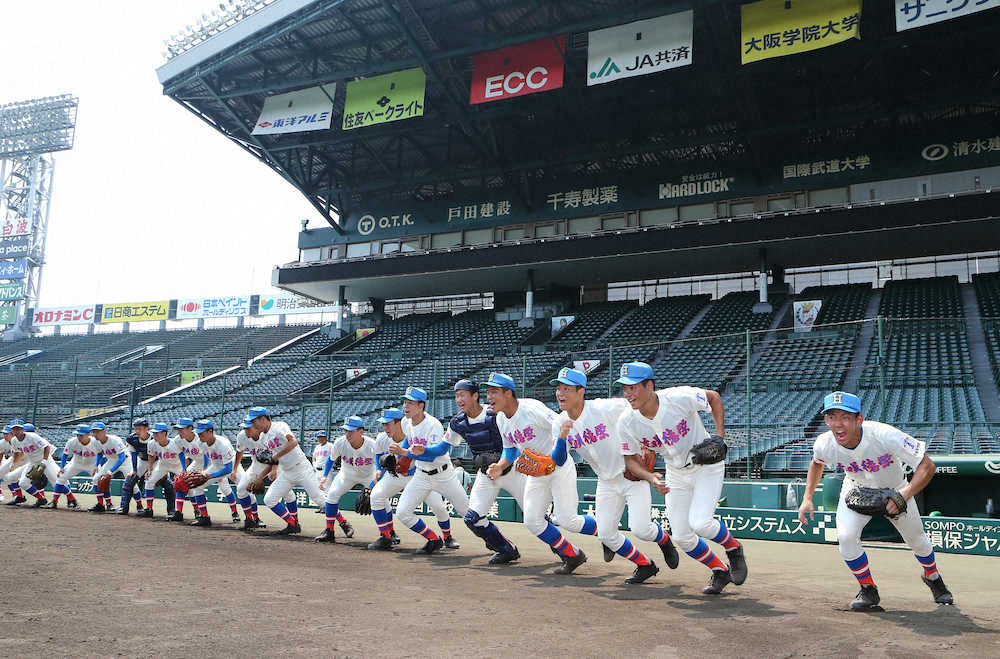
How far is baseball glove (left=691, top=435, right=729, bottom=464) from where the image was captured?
660 centimetres

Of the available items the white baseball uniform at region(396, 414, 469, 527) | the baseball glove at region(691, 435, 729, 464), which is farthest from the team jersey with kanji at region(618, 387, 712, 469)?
the white baseball uniform at region(396, 414, 469, 527)

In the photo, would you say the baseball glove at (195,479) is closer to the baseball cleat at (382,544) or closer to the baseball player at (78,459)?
the baseball player at (78,459)

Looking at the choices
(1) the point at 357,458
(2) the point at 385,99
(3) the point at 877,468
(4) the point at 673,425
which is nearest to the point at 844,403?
(3) the point at 877,468

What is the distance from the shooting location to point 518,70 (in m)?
27.6

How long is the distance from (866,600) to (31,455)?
17.5m

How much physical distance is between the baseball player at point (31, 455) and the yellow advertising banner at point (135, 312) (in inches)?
1924

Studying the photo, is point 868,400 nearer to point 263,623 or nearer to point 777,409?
point 777,409

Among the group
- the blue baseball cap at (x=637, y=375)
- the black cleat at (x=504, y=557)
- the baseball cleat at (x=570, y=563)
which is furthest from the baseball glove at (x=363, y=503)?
the blue baseball cap at (x=637, y=375)

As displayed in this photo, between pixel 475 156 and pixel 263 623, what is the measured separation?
31566mm

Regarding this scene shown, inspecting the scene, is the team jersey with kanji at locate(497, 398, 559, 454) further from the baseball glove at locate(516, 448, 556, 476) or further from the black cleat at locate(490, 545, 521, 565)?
the black cleat at locate(490, 545, 521, 565)

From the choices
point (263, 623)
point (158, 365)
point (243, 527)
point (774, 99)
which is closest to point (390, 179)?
point (774, 99)

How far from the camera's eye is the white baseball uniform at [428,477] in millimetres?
9805

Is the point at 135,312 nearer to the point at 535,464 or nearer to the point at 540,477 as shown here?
the point at 540,477

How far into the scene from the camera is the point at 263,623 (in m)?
5.00
